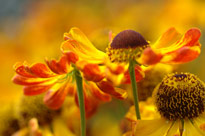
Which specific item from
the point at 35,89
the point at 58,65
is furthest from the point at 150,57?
the point at 35,89

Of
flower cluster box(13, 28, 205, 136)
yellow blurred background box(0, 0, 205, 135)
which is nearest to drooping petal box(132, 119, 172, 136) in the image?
flower cluster box(13, 28, 205, 136)

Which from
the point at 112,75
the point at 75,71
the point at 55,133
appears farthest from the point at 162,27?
the point at 112,75

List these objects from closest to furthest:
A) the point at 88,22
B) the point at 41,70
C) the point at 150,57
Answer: the point at 150,57 → the point at 41,70 → the point at 88,22

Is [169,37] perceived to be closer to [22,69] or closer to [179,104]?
[179,104]

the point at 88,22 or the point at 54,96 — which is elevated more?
the point at 88,22

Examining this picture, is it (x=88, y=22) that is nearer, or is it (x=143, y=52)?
(x=143, y=52)

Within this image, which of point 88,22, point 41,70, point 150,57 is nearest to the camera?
point 150,57

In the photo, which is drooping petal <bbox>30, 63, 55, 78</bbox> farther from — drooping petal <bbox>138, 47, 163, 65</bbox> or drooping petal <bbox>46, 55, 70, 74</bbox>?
drooping petal <bbox>138, 47, 163, 65</bbox>

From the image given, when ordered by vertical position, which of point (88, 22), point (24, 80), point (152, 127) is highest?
point (88, 22)
